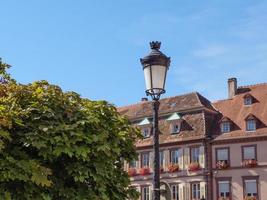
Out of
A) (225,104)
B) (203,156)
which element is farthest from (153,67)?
(225,104)

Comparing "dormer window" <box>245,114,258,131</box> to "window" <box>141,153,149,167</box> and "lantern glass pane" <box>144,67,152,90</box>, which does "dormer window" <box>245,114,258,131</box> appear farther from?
"lantern glass pane" <box>144,67,152,90</box>

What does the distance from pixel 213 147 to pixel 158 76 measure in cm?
4396

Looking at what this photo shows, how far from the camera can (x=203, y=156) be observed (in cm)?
5278

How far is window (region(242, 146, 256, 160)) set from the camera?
50188 mm

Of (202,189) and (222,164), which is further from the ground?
(222,164)

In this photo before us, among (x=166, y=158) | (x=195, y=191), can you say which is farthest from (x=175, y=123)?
(x=195, y=191)

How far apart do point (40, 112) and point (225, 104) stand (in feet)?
163

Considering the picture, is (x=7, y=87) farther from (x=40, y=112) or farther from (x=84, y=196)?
(x=84, y=196)

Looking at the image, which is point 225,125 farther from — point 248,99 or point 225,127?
point 248,99

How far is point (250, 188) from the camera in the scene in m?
49.7

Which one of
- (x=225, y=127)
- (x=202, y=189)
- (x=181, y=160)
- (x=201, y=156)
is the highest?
→ (x=225, y=127)

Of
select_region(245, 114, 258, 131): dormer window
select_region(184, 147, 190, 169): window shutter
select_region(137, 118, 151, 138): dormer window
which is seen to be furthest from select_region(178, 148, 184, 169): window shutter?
select_region(245, 114, 258, 131): dormer window

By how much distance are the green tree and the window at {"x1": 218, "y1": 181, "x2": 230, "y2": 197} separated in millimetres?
43680

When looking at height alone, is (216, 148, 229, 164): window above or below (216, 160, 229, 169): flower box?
above
